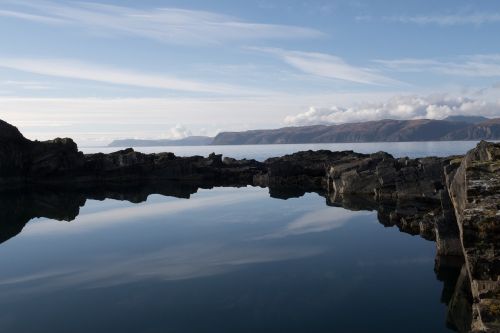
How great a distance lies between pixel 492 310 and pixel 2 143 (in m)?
92.9

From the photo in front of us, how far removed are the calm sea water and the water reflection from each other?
93 mm

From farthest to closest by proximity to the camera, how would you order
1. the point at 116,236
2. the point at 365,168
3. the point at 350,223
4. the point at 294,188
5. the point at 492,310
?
the point at 294,188 < the point at 365,168 < the point at 350,223 < the point at 116,236 < the point at 492,310

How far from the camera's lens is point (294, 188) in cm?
8306

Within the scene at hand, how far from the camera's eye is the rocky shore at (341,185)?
749 inches

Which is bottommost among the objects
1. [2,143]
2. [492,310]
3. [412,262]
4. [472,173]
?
[412,262]

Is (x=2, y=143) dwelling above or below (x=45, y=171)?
above

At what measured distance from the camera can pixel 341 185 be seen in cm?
7150

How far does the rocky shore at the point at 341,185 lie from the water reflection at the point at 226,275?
2.16 meters

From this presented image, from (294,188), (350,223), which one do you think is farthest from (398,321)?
(294,188)

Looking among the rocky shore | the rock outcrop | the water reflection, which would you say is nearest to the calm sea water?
the water reflection

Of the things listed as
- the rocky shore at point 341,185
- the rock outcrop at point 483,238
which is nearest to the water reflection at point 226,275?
the rocky shore at point 341,185

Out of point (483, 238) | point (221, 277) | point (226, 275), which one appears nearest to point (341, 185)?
point (226, 275)

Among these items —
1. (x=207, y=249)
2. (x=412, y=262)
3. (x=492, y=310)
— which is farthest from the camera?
(x=207, y=249)

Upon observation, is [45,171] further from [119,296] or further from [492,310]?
[492,310]
